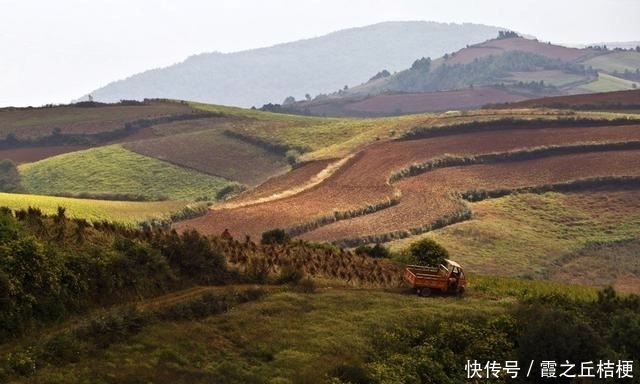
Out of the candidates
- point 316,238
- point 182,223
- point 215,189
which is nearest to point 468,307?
point 316,238

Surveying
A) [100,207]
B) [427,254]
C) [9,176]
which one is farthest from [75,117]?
[427,254]

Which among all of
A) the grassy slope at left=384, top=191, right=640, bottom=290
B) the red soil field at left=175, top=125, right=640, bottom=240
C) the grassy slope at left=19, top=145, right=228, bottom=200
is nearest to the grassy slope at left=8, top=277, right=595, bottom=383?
the grassy slope at left=384, top=191, right=640, bottom=290

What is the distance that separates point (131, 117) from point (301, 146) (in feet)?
155

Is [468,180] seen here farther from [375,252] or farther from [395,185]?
[375,252]

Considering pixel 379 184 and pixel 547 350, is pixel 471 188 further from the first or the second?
pixel 547 350

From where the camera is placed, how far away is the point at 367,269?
3878 cm

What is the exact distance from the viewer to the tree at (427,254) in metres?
44.0

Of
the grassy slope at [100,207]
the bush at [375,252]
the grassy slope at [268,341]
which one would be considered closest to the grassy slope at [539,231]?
the bush at [375,252]

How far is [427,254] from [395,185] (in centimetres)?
3767

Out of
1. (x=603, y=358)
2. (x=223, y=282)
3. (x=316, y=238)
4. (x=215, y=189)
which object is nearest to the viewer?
(x=603, y=358)

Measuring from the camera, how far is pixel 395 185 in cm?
8181

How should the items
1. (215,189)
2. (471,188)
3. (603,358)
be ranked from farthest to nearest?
(215,189)
(471,188)
(603,358)

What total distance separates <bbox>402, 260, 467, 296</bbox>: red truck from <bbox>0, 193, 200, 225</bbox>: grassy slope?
1100 inches

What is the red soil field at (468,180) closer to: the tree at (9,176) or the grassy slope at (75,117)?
the tree at (9,176)
